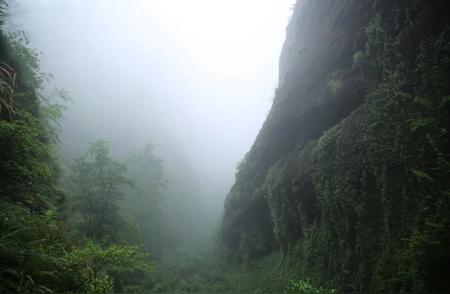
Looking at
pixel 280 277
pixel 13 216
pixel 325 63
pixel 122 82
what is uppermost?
pixel 122 82

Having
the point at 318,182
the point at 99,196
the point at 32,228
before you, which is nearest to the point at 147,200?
the point at 99,196

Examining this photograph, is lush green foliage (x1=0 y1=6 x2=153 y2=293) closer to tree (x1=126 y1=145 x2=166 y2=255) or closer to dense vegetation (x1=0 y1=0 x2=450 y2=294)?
dense vegetation (x1=0 y1=0 x2=450 y2=294)

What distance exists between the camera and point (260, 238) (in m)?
17.8

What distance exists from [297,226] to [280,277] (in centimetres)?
248

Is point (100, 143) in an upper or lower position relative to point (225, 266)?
upper

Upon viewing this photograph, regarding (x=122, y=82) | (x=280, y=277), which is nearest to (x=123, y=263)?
(x=280, y=277)

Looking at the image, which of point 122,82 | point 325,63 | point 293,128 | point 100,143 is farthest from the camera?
point 122,82

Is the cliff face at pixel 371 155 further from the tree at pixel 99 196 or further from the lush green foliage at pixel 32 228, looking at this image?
the tree at pixel 99 196

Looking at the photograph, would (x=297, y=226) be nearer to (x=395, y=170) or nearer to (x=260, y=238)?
(x=260, y=238)

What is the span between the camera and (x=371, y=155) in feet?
29.7

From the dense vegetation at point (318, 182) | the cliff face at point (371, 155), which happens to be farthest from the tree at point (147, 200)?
the cliff face at point (371, 155)

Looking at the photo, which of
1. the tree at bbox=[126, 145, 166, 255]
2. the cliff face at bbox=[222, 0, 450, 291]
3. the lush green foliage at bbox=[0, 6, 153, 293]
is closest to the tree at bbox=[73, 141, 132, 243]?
the lush green foliage at bbox=[0, 6, 153, 293]

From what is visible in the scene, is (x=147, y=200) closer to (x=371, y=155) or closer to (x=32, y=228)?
(x=371, y=155)

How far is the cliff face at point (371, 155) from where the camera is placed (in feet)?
23.1
